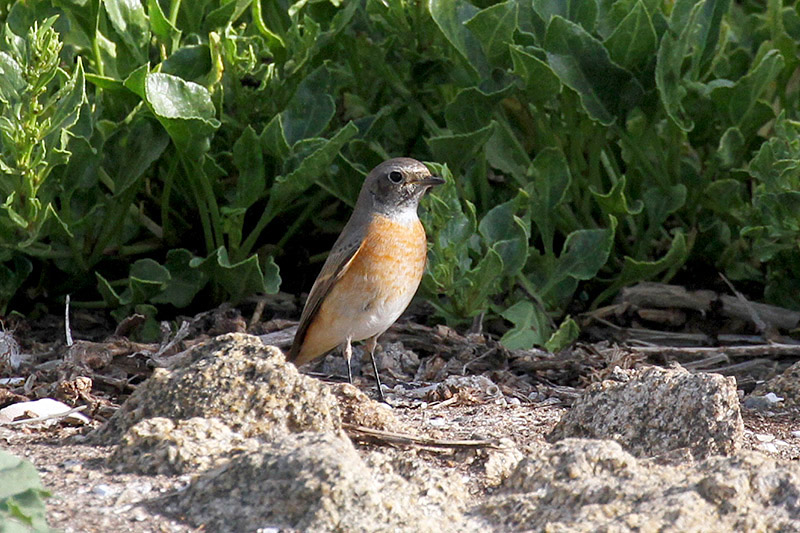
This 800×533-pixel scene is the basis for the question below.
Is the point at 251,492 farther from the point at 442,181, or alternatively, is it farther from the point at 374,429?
the point at 442,181

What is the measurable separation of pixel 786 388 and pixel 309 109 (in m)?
2.75

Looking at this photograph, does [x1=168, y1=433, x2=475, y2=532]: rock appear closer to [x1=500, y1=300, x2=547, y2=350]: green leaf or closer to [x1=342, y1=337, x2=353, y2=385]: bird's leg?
[x1=342, y1=337, x2=353, y2=385]: bird's leg

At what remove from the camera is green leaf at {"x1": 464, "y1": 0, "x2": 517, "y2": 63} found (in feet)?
19.3

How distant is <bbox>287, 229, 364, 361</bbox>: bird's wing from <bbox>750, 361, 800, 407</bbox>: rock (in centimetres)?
197

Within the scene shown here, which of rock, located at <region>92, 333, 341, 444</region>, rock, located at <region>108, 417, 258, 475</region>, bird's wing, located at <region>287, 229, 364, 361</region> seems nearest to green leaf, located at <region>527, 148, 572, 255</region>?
bird's wing, located at <region>287, 229, 364, 361</region>

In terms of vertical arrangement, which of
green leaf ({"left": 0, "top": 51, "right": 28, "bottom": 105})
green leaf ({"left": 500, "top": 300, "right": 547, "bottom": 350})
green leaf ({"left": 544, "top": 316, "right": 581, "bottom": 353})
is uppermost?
green leaf ({"left": 0, "top": 51, "right": 28, "bottom": 105})

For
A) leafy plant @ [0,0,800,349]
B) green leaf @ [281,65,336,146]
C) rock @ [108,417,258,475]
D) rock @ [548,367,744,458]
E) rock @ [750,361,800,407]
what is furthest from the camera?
green leaf @ [281,65,336,146]

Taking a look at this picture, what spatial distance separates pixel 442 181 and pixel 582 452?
241 cm

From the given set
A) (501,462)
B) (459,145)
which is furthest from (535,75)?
(501,462)

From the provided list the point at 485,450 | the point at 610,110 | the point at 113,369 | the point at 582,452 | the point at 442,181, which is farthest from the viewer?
the point at 610,110

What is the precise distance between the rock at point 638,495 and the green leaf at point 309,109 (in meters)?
2.97

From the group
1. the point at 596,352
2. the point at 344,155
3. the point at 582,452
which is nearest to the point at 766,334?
the point at 596,352

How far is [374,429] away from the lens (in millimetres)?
4113

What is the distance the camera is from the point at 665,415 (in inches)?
158
